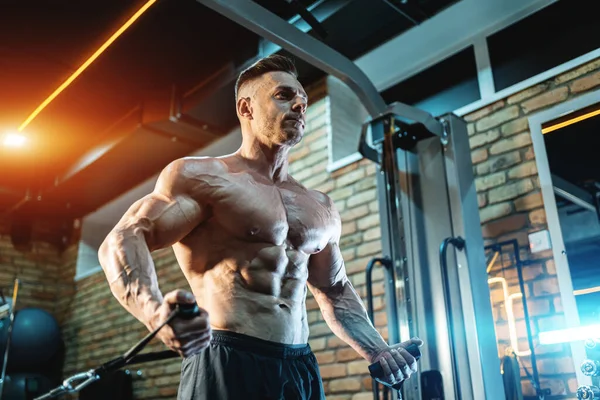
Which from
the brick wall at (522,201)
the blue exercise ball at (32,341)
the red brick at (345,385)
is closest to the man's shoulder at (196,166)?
the brick wall at (522,201)

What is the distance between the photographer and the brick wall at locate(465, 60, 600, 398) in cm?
261

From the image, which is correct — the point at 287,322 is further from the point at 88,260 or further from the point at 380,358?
the point at 88,260

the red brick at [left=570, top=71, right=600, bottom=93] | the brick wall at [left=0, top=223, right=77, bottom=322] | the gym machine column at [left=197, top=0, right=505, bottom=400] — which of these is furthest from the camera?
the brick wall at [left=0, top=223, right=77, bottom=322]

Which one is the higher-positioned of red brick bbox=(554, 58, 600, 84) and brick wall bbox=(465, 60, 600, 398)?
red brick bbox=(554, 58, 600, 84)

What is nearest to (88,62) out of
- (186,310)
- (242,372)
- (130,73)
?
(130,73)

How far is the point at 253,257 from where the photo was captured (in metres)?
1.61

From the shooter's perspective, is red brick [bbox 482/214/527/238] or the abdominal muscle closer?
the abdominal muscle

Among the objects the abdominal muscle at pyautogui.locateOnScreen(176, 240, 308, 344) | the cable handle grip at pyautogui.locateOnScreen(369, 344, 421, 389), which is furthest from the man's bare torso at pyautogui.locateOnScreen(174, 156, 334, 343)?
the cable handle grip at pyautogui.locateOnScreen(369, 344, 421, 389)

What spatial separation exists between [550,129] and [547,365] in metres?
1.12

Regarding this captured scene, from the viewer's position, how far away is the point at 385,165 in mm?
2857

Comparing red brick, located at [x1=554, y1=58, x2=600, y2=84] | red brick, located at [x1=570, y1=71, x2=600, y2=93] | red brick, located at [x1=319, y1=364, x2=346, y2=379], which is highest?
red brick, located at [x1=554, y1=58, x2=600, y2=84]

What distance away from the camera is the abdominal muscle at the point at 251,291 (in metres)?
1.55

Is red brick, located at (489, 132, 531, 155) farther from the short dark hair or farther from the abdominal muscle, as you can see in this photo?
the abdominal muscle

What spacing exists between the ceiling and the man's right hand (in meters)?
2.40
